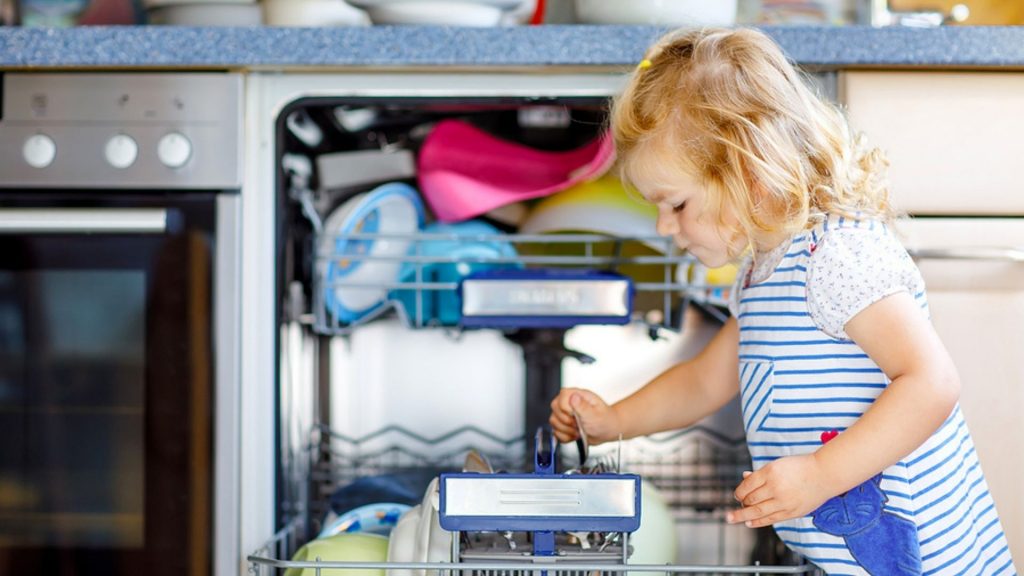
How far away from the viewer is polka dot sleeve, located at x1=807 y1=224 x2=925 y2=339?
3.29 ft

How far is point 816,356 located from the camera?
1.08 meters

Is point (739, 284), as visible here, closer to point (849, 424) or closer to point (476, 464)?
point (849, 424)

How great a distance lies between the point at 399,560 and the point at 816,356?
18.3 inches

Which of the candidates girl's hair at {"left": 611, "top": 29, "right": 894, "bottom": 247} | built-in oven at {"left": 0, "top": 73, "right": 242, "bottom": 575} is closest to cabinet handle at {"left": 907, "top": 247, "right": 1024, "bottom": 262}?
girl's hair at {"left": 611, "top": 29, "right": 894, "bottom": 247}

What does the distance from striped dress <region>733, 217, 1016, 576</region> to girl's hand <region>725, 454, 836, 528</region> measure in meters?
0.04

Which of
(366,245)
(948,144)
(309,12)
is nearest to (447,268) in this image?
(366,245)

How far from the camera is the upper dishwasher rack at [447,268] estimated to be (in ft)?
4.20

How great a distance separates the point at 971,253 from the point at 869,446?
0.32m

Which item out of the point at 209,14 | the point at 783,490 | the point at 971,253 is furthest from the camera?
the point at 209,14

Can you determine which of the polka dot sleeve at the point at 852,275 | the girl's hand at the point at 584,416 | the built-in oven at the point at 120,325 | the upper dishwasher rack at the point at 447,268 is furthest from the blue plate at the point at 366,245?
the polka dot sleeve at the point at 852,275

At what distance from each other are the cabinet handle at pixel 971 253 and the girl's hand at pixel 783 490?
338mm

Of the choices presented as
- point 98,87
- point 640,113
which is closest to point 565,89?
point 640,113

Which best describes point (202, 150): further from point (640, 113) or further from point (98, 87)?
point (640, 113)

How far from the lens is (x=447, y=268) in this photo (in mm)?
1368
